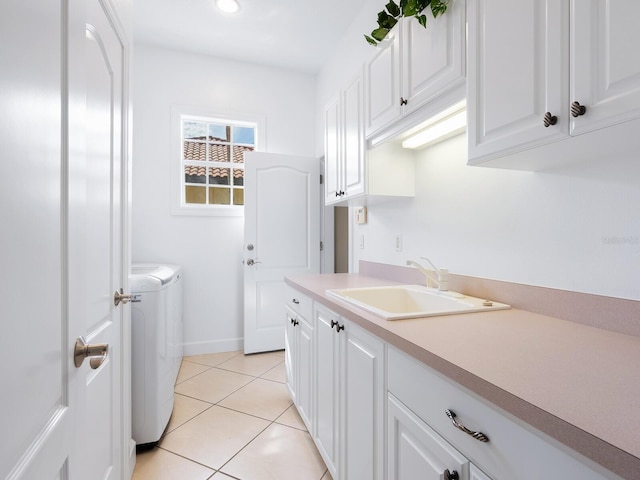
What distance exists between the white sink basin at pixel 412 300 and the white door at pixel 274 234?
66.7 inches

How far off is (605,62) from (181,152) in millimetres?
3214

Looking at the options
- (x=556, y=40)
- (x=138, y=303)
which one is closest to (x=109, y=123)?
(x=138, y=303)

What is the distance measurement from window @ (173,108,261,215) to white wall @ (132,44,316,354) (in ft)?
0.34

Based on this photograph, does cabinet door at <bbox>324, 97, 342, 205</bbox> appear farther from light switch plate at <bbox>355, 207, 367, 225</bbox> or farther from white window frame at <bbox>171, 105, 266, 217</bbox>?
white window frame at <bbox>171, 105, 266, 217</bbox>

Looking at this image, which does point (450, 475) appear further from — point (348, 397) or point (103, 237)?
point (103, 237)

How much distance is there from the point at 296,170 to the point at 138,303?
6.58ft

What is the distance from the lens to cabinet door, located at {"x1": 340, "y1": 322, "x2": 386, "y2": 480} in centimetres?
105

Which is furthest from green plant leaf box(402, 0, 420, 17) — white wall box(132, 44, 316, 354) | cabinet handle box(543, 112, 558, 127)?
white wall box(132, 44, 316, 354)

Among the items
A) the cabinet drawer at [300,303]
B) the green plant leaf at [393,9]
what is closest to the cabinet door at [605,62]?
the green plant leaf at [393,9]

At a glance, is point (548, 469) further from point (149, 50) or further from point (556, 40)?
point (149, 50)

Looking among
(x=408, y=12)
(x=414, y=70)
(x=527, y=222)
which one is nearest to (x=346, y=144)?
(x=414, y=70)

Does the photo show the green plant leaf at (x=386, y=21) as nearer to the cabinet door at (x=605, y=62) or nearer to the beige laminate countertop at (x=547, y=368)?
the cabinet door at (x=605, y=62)

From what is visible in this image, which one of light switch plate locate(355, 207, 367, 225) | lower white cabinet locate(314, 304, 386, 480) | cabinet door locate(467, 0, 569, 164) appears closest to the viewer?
cabinet door locate(467, 0, 569, 164)

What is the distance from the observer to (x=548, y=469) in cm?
53
